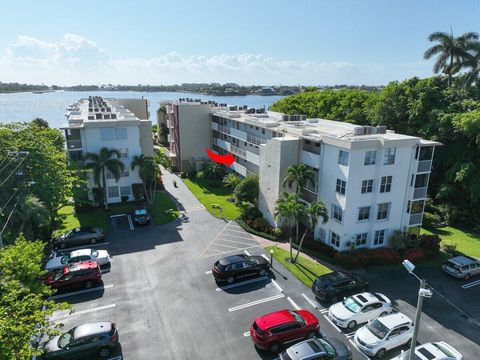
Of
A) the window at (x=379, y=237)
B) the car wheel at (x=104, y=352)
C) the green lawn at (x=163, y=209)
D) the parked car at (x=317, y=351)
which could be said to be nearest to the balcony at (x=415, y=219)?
the window at (x=379, y=237)

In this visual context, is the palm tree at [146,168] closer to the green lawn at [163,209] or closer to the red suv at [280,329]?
the green lawn at [163,209]

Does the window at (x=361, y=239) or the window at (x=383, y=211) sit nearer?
the window at (x=383, y=211)

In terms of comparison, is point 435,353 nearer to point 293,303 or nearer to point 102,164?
point 293,303

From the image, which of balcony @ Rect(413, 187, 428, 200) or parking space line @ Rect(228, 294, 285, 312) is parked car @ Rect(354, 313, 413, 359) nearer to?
parking space line @ Rect(228, 294, 285, 312)

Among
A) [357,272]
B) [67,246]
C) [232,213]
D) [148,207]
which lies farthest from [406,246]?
[67,246]

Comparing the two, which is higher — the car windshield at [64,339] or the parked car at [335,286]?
the car windshield at [64,339]

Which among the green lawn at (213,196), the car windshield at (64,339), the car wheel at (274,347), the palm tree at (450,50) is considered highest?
the palm tree at (450,50)

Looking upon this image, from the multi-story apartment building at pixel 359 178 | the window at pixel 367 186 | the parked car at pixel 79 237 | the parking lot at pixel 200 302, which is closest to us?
the parking lot at pixel 200 302
